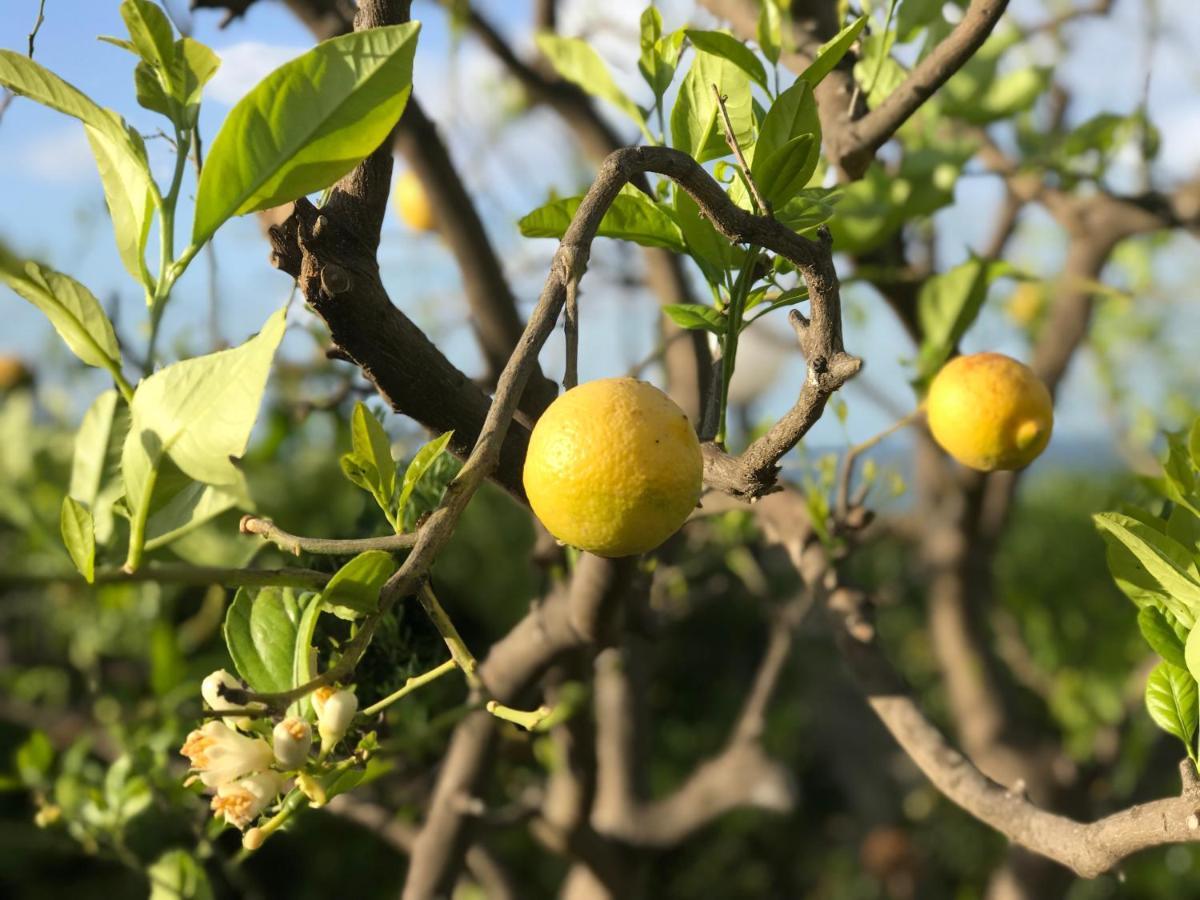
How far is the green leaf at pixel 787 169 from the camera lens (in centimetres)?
53

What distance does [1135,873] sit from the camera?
2.73 metres

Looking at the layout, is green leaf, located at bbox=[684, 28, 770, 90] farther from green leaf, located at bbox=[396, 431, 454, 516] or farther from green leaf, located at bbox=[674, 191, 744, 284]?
green leaf, located at bbox=[396, 431, 454, 516]

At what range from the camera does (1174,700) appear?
24.6 inches

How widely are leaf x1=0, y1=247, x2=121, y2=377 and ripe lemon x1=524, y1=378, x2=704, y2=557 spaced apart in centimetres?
23

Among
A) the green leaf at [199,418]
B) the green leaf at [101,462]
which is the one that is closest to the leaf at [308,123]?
the green leaf at [199,418]

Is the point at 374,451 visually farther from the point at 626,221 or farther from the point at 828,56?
the point at 828,56

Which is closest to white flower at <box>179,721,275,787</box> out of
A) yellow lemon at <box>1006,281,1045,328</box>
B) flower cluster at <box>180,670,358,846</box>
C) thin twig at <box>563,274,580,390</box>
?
flower cluster at <box>180,670,358,846</box>

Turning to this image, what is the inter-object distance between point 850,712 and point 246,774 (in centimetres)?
317

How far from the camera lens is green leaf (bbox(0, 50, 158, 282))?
516 millimetres

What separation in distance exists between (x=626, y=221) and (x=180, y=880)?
651 mm

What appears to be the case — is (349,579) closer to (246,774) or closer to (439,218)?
(246,774)

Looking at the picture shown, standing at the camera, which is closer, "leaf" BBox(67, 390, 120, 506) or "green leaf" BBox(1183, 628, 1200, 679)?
"green leaf" BBox(1183, 628, 1200, 679)

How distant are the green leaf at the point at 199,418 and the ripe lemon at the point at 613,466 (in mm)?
126

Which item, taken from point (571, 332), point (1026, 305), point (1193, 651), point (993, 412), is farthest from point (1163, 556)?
point (1026, 305)
